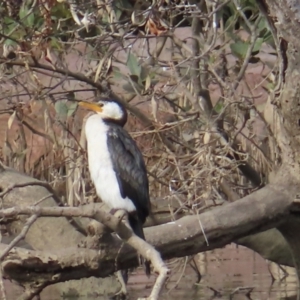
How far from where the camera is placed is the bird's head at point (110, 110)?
5.09 meters

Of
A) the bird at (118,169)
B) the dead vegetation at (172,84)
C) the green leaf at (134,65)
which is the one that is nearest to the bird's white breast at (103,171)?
the bird at (118,169)

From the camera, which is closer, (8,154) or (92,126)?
(92,126)

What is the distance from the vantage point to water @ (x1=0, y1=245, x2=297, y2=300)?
604cm

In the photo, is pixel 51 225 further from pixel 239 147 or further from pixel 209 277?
pixel 209 277

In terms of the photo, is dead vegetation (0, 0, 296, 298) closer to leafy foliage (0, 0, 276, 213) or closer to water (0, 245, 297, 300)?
leafy foliage (0, 0, 276, 213)

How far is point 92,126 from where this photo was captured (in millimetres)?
5020

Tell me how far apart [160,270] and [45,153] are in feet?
14.1

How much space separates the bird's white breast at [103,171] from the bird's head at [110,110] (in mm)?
157

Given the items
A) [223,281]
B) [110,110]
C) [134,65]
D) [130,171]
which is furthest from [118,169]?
[223,281]

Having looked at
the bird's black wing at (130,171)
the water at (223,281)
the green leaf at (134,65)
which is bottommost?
the water at (223,281)

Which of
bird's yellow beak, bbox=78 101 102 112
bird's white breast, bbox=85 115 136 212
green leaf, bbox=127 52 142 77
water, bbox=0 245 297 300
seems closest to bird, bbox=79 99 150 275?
bird's white breast, bbox=85 115 136 212

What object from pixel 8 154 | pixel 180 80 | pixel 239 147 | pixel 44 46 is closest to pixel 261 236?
pixel 239 147

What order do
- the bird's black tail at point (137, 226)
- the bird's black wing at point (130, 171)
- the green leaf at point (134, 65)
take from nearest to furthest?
the bird's black tail at point (137, 226) < the bird's black wing at point (130, 171) < the green leaf at point (134, 65)

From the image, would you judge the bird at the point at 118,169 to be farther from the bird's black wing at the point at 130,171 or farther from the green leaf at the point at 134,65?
the green leaf at the point at 134,65
